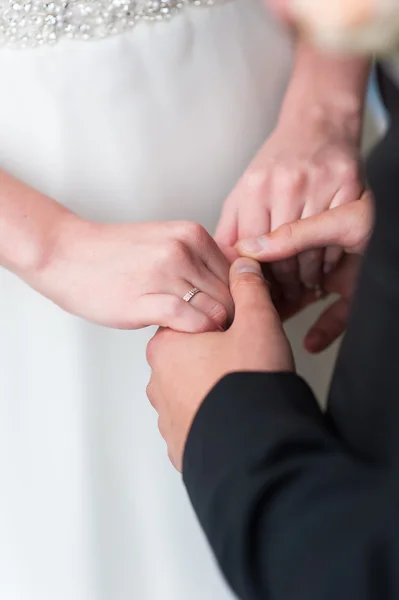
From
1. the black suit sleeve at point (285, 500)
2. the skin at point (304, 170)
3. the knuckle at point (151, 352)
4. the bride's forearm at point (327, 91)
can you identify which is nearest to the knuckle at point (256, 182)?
the skin at point (304, 170)

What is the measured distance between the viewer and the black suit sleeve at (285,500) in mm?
327

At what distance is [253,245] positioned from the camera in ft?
2.16

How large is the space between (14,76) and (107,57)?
100mm

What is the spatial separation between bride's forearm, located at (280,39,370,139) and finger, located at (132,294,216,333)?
0.96ft

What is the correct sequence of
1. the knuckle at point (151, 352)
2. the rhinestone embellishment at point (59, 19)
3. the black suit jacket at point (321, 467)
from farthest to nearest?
1. the rhinestone embellishment at point (59, 19)
2. the knuckle at point (151, 352)
3. the black suit jacket at point (321, 467)

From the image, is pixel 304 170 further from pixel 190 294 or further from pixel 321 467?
pixel 321 467

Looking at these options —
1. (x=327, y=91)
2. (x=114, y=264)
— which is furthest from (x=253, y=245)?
(x=327, y=91)

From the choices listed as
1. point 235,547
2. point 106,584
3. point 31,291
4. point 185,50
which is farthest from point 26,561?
point 185,50

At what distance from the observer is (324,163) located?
28.0 inches

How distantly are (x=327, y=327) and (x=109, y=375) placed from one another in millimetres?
271

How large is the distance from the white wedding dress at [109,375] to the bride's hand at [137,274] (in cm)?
9

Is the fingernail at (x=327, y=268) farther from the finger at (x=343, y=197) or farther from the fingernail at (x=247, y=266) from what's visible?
the fingernail at (x=247, y=266)

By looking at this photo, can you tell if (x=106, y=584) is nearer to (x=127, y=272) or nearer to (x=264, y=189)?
(x=127, y=272)

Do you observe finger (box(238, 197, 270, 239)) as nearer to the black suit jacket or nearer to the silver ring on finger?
the silver ring on finger
